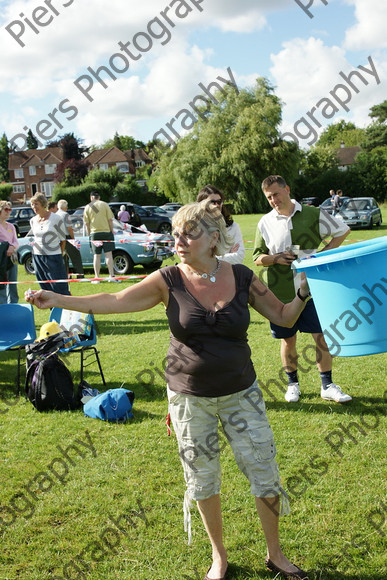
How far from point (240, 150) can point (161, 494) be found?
3872 cm

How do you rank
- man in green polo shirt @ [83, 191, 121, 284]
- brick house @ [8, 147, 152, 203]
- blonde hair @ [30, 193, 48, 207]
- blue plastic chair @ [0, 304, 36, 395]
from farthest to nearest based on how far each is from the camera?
brick house @ [8, 147, 152, 203]
man in green polo shirt @ [83, 191, 121, 284]
blonde hair @ [30, 193, 48, 207]
blue plastic chair @ [0, 304, 36, 395]

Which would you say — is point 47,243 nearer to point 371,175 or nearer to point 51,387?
point 51,387

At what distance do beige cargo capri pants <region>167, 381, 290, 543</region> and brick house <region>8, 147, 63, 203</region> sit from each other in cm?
8560

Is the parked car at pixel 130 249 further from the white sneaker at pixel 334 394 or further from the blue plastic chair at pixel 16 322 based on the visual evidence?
the white sneaker at pixel 334 394

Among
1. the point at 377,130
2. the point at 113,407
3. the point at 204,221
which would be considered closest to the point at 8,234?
the point at 113,407

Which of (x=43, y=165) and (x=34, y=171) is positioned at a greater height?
(x=43, y=165)

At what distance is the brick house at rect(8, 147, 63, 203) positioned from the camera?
3351 inches

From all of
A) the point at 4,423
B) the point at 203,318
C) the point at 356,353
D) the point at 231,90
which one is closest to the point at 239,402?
the point at 203,318

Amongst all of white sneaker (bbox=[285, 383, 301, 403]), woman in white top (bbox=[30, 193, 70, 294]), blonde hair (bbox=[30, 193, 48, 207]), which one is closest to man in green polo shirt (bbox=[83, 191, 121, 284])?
woman in white top (bbox=[30, 193, 70, 294])

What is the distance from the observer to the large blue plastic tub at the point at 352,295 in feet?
9.31

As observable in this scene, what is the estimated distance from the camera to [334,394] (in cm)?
504

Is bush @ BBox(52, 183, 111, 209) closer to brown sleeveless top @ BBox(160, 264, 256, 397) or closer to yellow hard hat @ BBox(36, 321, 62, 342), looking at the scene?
yellow hard hat @ BBox(36, 321, 62, 342)

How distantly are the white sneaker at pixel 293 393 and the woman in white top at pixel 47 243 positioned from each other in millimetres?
4297

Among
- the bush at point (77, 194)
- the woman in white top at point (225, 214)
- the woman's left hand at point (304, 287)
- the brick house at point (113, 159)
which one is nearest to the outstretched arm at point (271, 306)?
Answer: the woman's left hand at point (304, 287)
